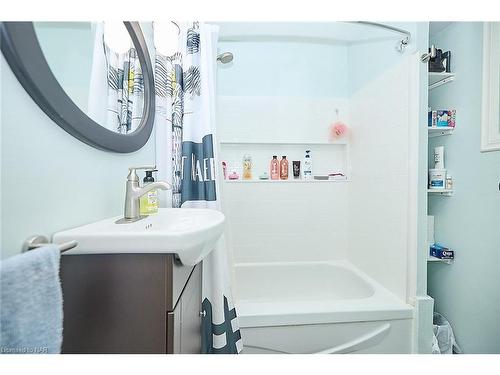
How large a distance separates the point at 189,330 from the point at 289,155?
152cm

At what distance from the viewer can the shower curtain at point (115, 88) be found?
730 millimetres

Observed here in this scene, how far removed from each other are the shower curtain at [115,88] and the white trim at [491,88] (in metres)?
1.75

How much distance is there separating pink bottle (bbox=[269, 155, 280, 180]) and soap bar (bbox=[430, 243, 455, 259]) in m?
1.16

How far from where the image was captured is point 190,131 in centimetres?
110

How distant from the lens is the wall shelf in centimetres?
141

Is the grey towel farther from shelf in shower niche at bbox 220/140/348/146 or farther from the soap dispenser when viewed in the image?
shelf in shower niche at bbox 220/140/348/146

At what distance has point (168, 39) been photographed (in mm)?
1063

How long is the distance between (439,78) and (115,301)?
204 cm

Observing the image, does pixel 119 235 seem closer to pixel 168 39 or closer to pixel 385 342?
pixel 168 39

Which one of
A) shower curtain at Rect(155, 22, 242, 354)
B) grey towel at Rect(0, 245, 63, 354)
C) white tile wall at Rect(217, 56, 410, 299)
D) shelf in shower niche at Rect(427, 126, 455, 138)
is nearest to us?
grey towel at Rect(0, 245, 63, 354)

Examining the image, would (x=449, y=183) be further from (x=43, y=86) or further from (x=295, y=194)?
(x=43, y=86)

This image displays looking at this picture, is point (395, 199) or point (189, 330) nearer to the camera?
point (189, 330)

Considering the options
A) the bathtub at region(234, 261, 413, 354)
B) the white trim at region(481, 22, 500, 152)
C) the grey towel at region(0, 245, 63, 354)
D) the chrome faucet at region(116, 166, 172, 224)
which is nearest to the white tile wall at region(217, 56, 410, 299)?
the bathtub at region(234, 261, 413, 354)
